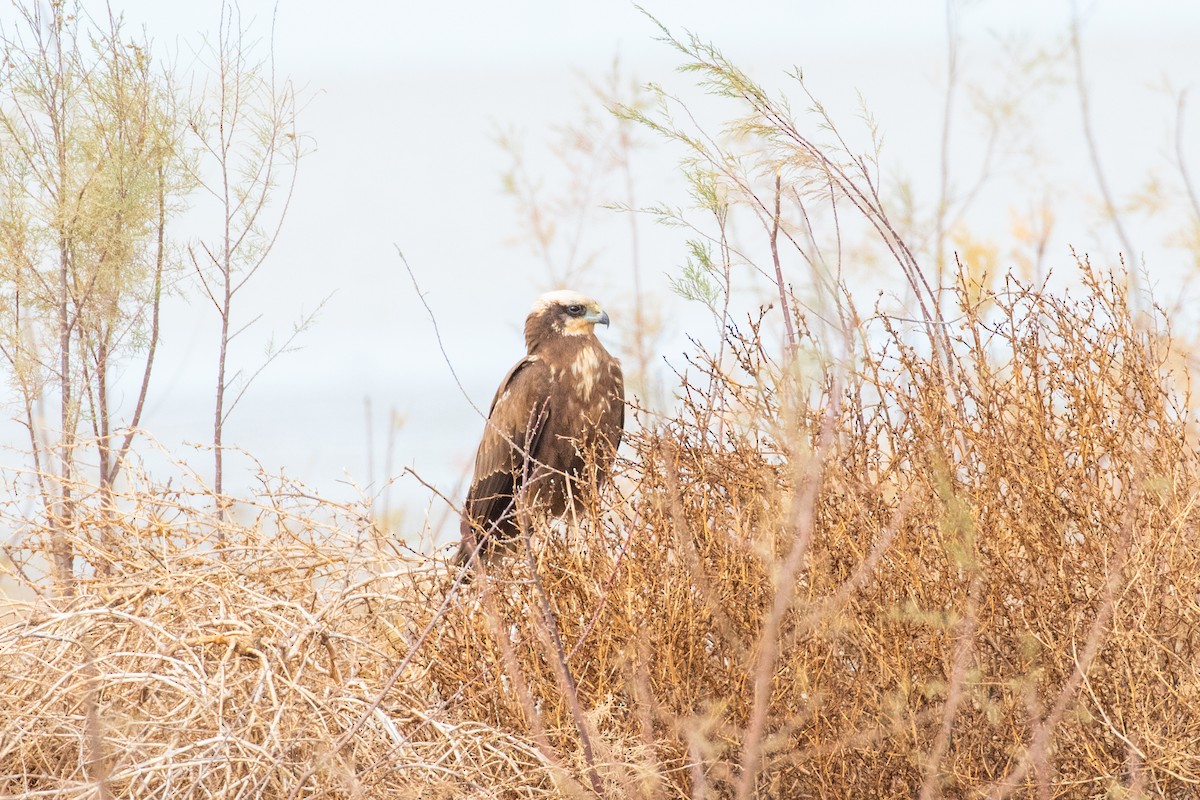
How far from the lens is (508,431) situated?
5121mm

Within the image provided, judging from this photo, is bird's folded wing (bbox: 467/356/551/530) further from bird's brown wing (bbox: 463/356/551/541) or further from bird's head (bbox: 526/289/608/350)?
bird's head (bbox: 526/289/608/350)

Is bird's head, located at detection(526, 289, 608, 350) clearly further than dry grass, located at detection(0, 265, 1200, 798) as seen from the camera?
Yes

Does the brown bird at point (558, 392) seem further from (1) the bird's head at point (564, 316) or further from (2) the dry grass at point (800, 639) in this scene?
(2) the dry grass at point (800, 639)

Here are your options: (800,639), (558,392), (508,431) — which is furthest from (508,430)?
(800,639)

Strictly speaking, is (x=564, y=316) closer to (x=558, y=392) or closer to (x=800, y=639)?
(x=558, y=392)

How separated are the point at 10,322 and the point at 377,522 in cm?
200

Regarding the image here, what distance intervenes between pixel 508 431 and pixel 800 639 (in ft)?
6.66

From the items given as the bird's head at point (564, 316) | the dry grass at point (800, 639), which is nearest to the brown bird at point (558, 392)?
the bird's head at point (564, 316)

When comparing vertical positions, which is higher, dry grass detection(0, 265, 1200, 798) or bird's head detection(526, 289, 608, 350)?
bird's head detection(526, 289, 608, 350)

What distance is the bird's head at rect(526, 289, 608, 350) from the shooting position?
513 centimetres

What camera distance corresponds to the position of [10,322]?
5.12 meters

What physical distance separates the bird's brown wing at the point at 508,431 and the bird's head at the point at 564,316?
13 cm

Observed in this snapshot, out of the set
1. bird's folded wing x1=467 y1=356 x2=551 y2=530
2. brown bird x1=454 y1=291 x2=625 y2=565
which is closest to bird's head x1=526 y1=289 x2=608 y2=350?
brown bird x1=454 y1=291 x2=625 y2=565

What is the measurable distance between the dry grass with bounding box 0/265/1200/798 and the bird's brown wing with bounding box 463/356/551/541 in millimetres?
1383
